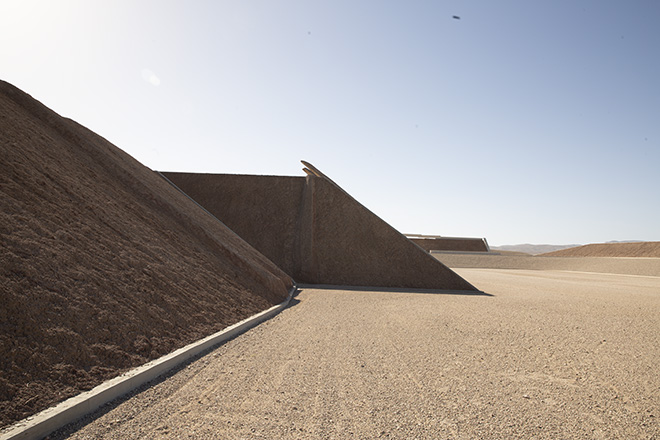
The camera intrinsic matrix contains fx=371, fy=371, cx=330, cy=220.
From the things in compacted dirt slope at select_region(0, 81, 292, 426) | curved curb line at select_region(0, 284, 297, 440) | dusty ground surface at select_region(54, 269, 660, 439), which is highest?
compacted dirt slope at select_region(0, 81, 292, 426)

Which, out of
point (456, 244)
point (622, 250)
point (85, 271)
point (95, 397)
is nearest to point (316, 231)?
point (85, 271)

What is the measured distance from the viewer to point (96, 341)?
450cm

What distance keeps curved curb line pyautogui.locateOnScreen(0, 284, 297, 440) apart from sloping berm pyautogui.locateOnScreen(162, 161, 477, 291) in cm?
1162

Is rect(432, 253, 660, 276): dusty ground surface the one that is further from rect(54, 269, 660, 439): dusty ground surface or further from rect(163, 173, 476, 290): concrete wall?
rect(54, 269, 660, 439): dusty ground surface

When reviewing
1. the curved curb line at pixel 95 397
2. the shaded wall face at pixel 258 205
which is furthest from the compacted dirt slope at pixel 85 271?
the shaded wall face at pixel 258 205

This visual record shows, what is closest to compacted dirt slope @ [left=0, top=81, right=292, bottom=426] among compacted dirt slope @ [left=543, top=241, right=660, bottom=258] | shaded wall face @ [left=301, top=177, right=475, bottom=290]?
shaded wall face @ [left=301, top=177, right=475, bottom=290]

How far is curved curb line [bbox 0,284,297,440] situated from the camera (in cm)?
307

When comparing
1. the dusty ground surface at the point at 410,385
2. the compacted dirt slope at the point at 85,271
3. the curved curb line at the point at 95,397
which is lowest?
the dusty ground surface at the point at 410,385

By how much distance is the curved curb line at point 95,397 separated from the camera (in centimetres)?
307

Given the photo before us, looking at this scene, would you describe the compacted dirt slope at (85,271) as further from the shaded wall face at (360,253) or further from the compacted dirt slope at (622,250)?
the compacted dirt slope at (622,250)

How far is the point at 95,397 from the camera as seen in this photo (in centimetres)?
370

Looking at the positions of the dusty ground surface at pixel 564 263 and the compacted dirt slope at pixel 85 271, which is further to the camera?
the dusty ground surface at pixel 564 263

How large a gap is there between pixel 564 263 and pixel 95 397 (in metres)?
42.2

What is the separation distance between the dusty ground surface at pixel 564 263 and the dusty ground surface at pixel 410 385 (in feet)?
91.5
